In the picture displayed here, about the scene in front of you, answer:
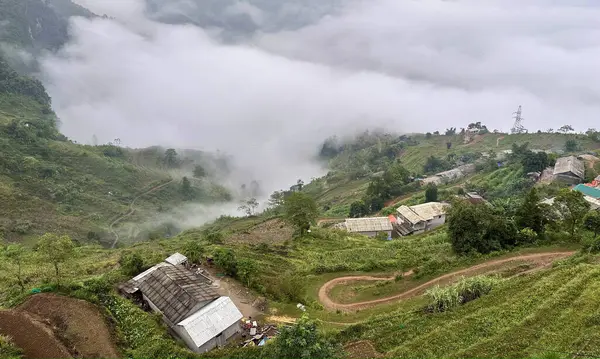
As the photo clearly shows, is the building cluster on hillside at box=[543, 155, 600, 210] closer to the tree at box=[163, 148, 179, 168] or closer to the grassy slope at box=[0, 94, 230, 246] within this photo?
the grassy slope at box=[0, 94, 230, 246]

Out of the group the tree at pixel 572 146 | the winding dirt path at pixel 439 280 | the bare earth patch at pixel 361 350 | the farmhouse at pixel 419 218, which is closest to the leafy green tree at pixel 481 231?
the winding dirt path at pixel 439 280

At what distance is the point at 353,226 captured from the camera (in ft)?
208

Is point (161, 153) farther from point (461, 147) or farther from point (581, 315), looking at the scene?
point (581, 315)

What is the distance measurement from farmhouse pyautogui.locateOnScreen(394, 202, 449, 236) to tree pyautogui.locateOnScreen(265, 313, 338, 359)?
45696mm

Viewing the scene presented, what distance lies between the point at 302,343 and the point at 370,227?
44810 millimetres

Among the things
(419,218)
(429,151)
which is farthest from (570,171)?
(429,151)

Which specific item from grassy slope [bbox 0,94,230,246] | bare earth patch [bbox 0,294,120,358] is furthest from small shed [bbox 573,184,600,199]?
grassy slope [bbox 0,94,230,246]

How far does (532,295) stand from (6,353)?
30213 millimetres

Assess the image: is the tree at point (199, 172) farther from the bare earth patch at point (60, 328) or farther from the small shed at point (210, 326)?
the small shed at point (210, 326)

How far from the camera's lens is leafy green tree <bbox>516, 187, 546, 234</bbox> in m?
37.9

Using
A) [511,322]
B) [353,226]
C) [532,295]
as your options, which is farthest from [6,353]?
[353,226]

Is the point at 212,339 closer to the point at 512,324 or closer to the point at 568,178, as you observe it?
the point at 512,324

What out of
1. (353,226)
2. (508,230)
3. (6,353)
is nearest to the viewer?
(6,353)

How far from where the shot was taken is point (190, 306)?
27.0 m
